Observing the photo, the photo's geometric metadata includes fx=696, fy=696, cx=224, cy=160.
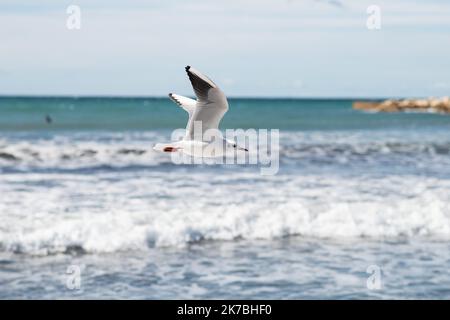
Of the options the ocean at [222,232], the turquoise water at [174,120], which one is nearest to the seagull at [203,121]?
the ocean at [222,232]

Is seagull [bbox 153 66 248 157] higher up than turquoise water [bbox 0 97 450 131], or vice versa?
turquoise water [bbox 0 97 450 131]

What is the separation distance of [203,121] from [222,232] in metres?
4.99

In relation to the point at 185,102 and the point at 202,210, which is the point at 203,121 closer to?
the point at 185,102

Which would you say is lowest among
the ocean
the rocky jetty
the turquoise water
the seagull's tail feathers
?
the ocean

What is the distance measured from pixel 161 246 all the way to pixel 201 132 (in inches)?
180

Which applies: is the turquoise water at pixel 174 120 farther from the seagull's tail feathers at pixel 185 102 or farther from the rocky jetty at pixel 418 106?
the seagull's tail feathers at pixel 185 102

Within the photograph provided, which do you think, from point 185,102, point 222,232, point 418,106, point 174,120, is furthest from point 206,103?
point 418,106

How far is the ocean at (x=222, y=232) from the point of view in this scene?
26.8 ft

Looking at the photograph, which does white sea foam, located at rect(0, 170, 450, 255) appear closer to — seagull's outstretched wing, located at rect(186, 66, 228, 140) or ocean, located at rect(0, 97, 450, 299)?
ocean, located at rect(0, 97, 450, 299)

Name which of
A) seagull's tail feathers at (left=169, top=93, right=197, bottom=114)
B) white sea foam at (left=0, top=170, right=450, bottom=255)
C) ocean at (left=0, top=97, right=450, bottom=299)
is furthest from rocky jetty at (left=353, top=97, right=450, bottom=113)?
seagull's tail feathers at (left=169, top=93, right=197, bottom=114)

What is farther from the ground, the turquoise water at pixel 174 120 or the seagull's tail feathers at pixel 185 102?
the turquoise water at pixel 174 120

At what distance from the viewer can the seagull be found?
16.4 feet

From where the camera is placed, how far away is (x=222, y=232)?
10469mm

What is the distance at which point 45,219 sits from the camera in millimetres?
10766
